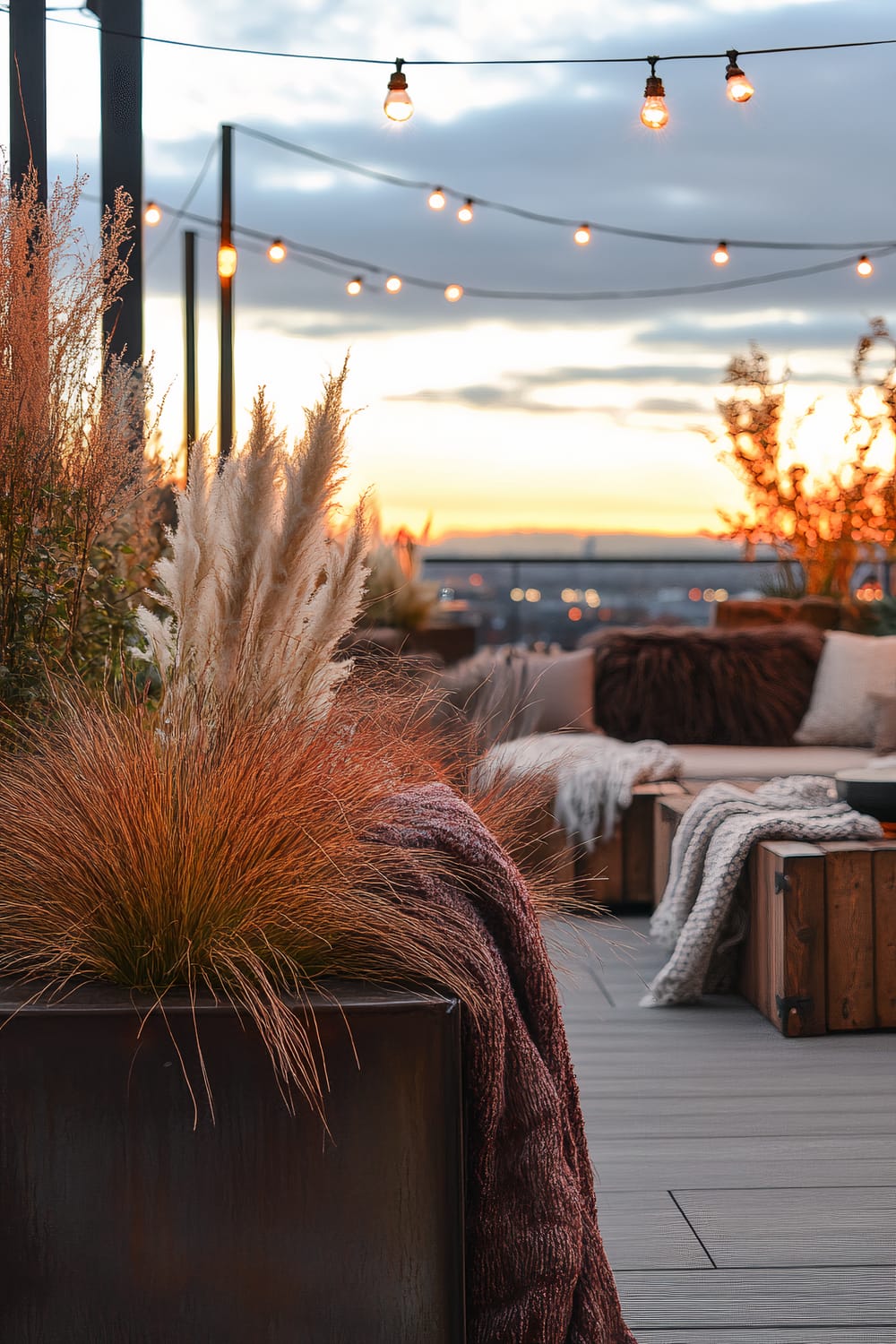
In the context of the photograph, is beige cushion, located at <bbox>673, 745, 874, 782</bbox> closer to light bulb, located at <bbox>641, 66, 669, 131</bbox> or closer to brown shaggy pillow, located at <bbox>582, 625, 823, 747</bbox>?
brown shaggy pillow, located at <bbox>582, 625, 823, 747</bbox>

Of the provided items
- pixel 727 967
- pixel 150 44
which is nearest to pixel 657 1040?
pixel 727 967

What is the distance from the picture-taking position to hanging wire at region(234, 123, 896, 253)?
675cm

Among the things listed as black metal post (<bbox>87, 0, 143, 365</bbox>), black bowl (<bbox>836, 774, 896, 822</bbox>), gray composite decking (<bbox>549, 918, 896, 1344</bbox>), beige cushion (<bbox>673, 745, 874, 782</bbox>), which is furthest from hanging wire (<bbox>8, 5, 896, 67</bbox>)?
gray composite decking (<bbox>549, 918, 896, 1344</bbox>)

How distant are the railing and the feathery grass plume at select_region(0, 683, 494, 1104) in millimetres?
5975

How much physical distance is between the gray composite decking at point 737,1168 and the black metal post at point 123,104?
173 cm

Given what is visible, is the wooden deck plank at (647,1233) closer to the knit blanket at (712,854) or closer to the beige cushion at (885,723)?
the knit blanket at (712,854)

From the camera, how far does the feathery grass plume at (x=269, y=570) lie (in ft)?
5.44

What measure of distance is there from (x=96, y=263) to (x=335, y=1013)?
4.11 ft

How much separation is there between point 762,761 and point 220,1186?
3.52 m

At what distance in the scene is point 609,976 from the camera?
3.44 metres

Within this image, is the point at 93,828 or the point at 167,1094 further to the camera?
the point at 93,828

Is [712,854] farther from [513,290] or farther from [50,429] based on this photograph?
[513,290]

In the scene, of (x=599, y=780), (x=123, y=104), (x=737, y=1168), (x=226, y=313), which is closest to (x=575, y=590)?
(x=226, y=313)

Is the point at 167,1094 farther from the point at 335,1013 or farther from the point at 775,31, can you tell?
the point at 775,31
